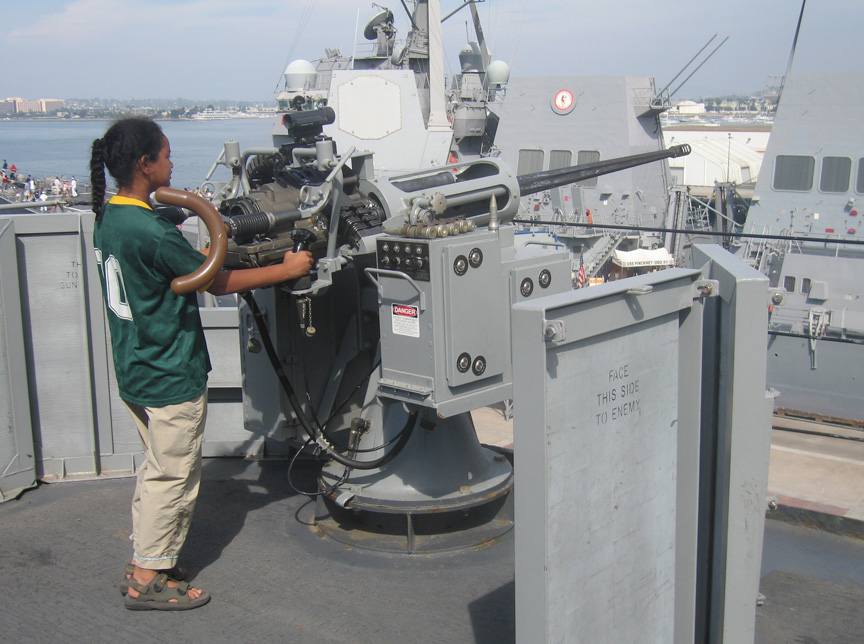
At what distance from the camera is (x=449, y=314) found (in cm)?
298

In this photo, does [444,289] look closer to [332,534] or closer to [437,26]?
[332,534]

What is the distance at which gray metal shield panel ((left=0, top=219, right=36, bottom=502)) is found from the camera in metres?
4.14

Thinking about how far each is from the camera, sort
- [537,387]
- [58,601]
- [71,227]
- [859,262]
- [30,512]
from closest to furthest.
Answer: [537,387] < [58,601] < [30,512] < [71,227] < [859,262]

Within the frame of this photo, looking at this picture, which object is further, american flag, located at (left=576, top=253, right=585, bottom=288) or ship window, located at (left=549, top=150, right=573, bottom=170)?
ship window, located at (left=549, top=150, right=573, bottom=170)

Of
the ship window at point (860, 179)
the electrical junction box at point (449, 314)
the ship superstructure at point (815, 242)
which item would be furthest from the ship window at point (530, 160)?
the electrical junction box at point (449, 314)

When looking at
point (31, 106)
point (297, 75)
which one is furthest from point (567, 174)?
point (31, 106)

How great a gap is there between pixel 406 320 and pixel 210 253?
751mm

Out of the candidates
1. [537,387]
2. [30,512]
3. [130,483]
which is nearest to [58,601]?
[30,512]

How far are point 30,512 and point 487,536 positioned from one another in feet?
7.30

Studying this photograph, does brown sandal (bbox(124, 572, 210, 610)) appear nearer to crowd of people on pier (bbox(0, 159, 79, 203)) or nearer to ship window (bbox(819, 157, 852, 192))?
ship window (bbox(819, 157, 852, 192))

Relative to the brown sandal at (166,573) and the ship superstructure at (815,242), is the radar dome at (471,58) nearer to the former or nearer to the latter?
the ship superstructure at (815,242)

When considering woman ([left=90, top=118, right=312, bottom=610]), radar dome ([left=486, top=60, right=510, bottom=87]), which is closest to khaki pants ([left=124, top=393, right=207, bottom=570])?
woman ([left=90, top=118, right=312, bottom=610])

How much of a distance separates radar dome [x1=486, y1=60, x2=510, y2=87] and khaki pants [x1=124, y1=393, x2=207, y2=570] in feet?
82.0

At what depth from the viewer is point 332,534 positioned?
3.81m
